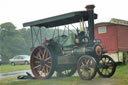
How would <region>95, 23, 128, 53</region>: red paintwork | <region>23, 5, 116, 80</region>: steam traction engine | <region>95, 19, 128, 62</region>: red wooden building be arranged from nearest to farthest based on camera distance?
<region>23, 5, 116, 80</region>: steam traction engine < <region>95, 19, 128, 62</region>: red wooden building < <region>95, 23, 128, 53</region>: red paintwork

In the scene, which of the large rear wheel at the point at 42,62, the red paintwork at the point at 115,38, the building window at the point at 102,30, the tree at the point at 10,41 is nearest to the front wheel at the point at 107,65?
the large rear wheel at the point at 42,62

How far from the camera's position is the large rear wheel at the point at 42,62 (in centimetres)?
905

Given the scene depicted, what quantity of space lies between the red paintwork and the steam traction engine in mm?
6273

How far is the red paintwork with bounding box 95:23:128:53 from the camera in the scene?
1509 cm

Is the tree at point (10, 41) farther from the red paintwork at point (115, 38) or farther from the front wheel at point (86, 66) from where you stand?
the front wheel at point (86, 66)

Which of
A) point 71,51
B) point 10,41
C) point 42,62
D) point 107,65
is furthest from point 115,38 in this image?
point 10,41

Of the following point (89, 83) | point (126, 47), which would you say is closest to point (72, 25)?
point (89, 83)

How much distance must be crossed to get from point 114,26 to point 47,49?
7.69 metres

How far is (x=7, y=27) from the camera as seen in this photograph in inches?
1535

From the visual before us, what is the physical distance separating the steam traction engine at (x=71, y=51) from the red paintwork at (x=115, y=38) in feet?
20.6

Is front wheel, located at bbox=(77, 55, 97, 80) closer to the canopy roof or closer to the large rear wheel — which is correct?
the large rear wheel

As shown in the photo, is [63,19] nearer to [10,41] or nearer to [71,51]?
[71,51]

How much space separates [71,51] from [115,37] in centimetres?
724

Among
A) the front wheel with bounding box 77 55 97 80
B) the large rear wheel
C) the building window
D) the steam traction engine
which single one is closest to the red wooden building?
the building window
